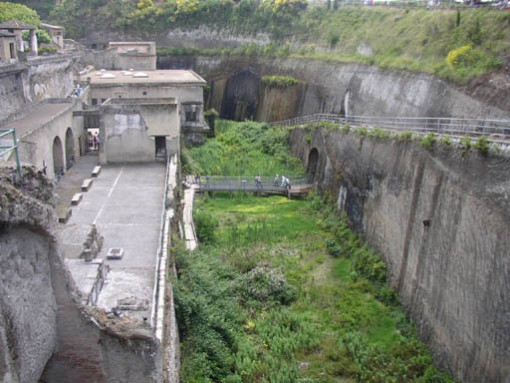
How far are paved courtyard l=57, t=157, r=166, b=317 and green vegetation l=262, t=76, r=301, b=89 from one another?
18013 millimetres

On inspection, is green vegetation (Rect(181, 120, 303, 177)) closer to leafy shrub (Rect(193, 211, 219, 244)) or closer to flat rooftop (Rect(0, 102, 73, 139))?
leafy shrub (Rect(193, 211, 219, 244))

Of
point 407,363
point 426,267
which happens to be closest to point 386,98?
point 426,267

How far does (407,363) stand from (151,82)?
2236 centimetres

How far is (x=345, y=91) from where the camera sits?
31516mm

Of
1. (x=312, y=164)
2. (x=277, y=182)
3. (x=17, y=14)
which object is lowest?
(x=277, y=182)

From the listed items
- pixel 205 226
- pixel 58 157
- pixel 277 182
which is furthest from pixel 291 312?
pixel 277 182

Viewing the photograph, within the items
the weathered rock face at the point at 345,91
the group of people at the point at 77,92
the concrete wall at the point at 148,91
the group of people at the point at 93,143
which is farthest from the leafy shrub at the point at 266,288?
the concrete wall at the point at 148,91

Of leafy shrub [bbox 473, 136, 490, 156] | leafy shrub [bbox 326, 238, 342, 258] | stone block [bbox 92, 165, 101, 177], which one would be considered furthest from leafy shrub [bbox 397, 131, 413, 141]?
stone block [bbox 92, 165, 101, 177]

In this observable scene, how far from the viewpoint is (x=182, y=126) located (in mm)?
31078

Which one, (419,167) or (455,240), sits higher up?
(419,167)

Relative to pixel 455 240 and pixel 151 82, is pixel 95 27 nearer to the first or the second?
pixel 151 82

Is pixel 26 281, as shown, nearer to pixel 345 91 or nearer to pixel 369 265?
pixel 369 265

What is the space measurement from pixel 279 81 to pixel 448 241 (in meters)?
25.3

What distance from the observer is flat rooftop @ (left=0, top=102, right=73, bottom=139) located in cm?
1736
